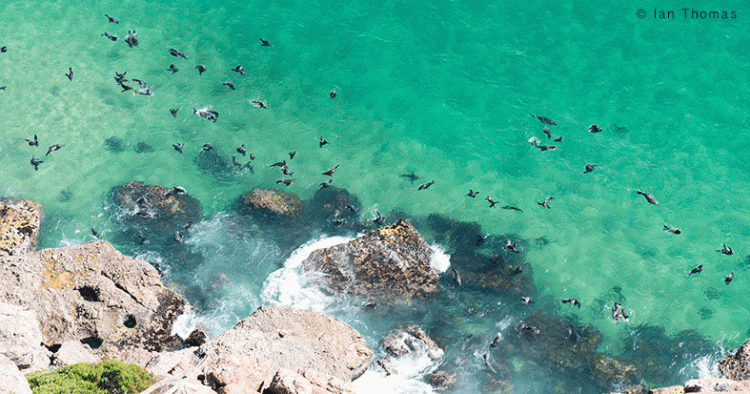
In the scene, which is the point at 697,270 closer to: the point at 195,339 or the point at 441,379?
the point at 441,379

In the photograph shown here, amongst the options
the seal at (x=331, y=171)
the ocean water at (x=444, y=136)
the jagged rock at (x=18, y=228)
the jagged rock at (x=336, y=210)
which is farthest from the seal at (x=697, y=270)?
the jagged rock at (x=18, y=228)

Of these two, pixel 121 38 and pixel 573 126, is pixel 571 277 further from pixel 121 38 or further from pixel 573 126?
pixel 121 38

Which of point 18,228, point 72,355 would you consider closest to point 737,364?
point 72,355

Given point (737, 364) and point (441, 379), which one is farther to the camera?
point (737, 364)

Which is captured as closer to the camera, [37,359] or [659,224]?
[37,359]

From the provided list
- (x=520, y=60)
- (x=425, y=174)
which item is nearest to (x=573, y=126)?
(x=520, y=60)

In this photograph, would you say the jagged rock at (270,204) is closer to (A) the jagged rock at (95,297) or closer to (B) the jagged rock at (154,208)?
(B) the jagged rock at (154,208)

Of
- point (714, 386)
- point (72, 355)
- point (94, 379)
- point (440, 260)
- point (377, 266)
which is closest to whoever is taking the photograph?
point (94, 379)
